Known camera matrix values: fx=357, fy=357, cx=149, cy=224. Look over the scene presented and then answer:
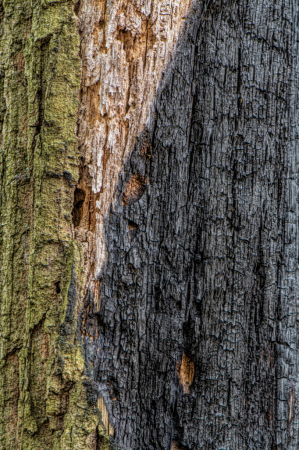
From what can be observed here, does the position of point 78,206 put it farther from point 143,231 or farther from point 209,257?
point 209,257

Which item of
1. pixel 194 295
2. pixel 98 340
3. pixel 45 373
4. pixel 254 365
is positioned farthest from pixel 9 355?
pixel 254 365

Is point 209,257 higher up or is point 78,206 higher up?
point 78,206

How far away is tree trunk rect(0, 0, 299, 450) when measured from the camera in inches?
42.8

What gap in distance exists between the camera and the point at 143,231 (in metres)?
1.13

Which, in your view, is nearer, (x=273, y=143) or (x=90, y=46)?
(x=90, y=46)

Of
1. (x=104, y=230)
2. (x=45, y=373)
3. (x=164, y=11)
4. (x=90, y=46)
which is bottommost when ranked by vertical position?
(x=45, y=373)

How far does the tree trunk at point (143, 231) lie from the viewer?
1086mm

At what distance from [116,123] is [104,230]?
13.3 inches

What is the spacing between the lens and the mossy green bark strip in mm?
1048

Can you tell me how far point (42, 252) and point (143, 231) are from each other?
1.04 ft

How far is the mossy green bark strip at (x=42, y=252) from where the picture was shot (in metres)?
1.05

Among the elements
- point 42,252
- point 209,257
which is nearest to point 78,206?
point 42,252

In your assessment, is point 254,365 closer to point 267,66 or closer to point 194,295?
point 194,295

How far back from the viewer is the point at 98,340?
109 centimetres
